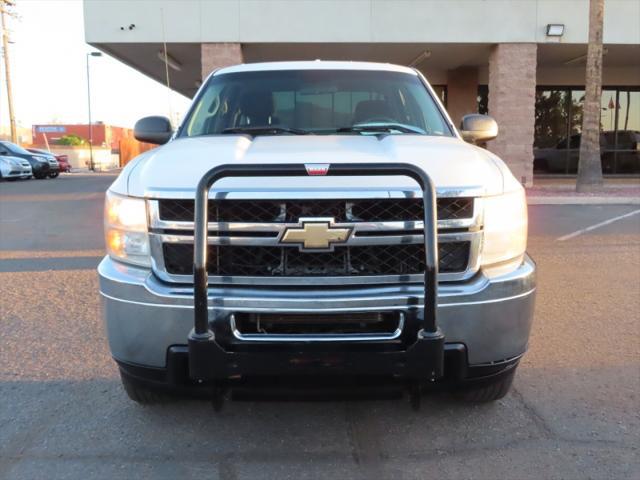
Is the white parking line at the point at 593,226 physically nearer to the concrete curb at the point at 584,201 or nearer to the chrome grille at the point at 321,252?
the concrete curb at the point at 584,201

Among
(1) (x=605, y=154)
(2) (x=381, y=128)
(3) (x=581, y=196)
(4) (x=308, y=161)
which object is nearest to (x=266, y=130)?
(2) (x=381, y=128)

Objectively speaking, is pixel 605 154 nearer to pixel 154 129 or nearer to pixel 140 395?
pixel 154 129

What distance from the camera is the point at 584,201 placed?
522 inches

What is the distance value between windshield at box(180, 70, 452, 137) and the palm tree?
439 inches

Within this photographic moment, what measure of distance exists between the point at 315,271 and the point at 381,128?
158 centimetres

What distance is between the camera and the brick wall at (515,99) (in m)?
15.8

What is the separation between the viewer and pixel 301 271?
9.09ft

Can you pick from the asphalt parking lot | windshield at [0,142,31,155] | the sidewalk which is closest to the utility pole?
windshield at [0,142,31,155]

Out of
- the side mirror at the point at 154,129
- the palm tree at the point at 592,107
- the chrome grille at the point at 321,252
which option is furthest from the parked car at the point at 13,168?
the chrome grille at the point at 321,252

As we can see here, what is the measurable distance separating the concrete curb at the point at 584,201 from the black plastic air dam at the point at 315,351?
11.4m

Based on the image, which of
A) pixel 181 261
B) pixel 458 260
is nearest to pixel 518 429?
pixel 458 260

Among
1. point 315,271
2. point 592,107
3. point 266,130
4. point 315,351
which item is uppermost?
point 592,107

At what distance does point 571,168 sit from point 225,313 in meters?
21.6

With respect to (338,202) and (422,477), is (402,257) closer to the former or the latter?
(338,202)
